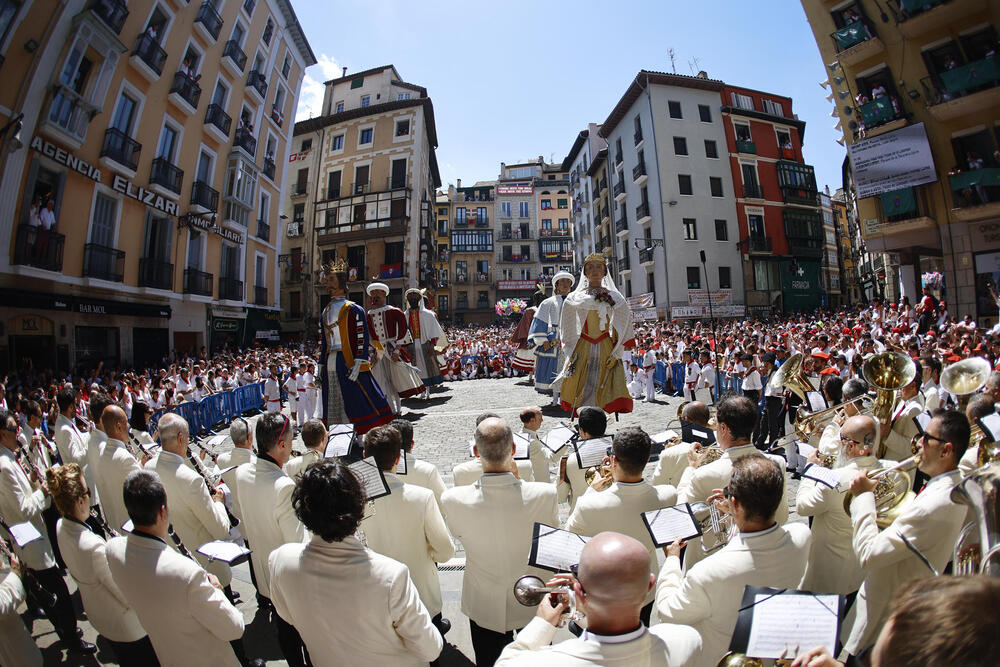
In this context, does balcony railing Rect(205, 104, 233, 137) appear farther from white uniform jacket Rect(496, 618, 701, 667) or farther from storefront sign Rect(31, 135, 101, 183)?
white uniform jacket Rect(496, 618, 701, 667)

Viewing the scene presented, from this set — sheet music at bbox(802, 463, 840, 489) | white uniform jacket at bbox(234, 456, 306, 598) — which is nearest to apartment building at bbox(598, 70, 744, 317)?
sheet music at bbox(802, 463, 840, 489)

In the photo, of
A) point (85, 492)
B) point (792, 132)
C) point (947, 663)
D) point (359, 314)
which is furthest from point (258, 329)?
point (792, 132)

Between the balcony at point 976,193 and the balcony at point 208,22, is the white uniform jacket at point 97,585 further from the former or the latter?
the balcony at point 208,22

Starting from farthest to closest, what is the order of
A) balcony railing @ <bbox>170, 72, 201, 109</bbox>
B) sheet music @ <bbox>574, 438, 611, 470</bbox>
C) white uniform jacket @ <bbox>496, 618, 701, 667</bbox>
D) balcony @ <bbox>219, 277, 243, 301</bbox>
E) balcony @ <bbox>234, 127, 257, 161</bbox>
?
balcony @ <bbox>234, 127, 257, 161</bbox> → balcony @ <bbox>219, 277, 243, 301</bbox> → balcony railing @ <bbox>170, 72, 201, 109</bbox> → sheet music @ <bbox>574, 438, 611, 470</bbox> → white uniform jacket @ <bbox>496, 618, 701, 667</bbox>

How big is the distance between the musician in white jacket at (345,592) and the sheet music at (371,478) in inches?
16.0

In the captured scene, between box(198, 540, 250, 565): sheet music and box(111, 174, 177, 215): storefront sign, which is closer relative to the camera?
box(198, 540, 250, 565): sheet music

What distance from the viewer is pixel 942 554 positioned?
83.4 inches

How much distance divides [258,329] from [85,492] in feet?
76.4

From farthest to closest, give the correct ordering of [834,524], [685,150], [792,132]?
[792,132], [685,150], [834,524]

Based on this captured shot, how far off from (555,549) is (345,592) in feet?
2.52

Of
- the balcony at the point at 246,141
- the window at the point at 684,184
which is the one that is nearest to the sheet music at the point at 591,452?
the balcony at the point at 246,141

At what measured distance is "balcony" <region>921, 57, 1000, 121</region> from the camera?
48.6 ft

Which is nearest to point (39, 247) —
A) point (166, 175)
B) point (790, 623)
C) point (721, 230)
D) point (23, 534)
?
point (166, 175)

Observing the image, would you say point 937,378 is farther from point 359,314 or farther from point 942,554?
point 359,314
